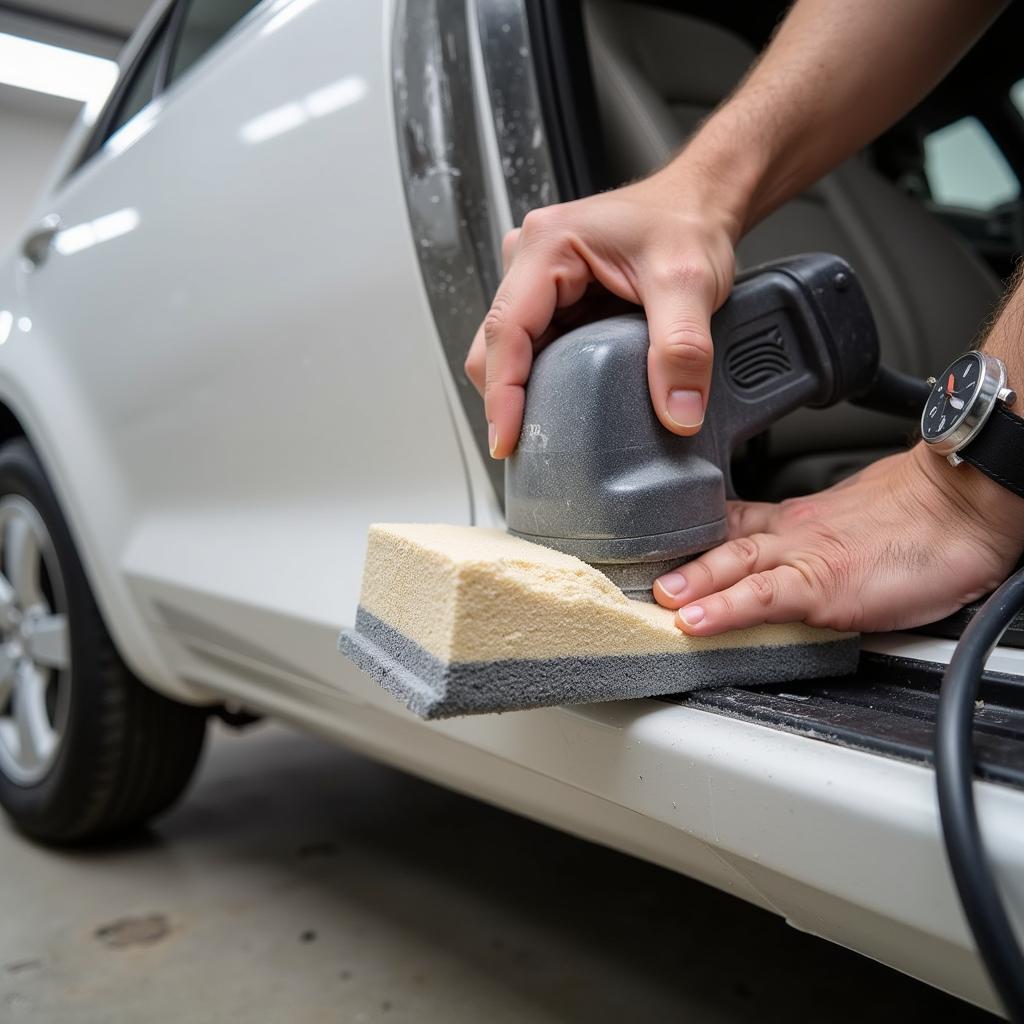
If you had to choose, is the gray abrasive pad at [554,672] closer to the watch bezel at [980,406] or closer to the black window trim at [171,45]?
the watch bezel at [980,406]

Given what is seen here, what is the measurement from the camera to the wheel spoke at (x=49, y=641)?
147 cm

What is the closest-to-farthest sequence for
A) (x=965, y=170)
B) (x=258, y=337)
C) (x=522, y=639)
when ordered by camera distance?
(x=522, y=639), (x=258, y=337), (x=965, y=170)

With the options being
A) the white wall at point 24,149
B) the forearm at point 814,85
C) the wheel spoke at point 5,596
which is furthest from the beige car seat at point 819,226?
the white wall at point 24,149

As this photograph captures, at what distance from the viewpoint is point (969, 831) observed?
39 centimetres

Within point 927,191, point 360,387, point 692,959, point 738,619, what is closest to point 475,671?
point 738,619

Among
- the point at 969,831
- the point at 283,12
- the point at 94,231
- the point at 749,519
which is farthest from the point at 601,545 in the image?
the point at 94,231

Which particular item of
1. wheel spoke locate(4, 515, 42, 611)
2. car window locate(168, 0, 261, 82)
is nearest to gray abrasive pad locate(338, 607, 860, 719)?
car window locate(168, 0, 261, 82)

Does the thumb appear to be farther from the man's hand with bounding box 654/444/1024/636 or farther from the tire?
the tire

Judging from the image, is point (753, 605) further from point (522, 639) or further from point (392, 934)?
point (392, 934)

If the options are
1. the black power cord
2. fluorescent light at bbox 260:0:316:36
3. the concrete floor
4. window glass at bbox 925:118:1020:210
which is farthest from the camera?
window glass at bbox 925:118:1020:210

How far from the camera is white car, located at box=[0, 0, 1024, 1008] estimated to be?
52 centimetres

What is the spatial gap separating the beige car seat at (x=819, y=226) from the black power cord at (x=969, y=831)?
576mm

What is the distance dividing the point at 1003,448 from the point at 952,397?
47 mm

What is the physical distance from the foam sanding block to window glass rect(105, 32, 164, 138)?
122 cm
